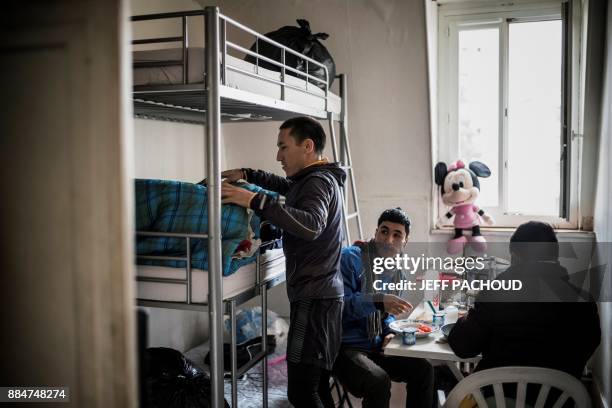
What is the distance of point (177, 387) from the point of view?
237 cm

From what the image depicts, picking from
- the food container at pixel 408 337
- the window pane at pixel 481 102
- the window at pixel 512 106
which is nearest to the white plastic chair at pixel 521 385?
the food container at pixel 408 337

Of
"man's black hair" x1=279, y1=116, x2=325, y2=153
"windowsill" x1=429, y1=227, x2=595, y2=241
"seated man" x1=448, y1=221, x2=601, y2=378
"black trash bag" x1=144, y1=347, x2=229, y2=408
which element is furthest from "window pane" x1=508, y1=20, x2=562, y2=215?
"black trash bag" x1=144, y1=347, x2=229, y2=408

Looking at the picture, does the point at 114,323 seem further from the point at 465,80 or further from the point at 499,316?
the point at 465,80

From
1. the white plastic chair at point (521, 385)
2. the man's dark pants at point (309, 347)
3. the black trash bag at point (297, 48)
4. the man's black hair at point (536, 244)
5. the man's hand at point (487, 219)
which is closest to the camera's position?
the white plastic chair at point (521, 385)

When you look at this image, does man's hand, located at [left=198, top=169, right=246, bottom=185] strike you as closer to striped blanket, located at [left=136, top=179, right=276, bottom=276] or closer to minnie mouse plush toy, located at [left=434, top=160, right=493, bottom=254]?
striped blanket, located at [left=136, top=179, right=276, bottom=276]

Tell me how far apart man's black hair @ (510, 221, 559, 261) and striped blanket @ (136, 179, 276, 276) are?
1.00 meters

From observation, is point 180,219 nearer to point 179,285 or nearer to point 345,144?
point 179,285

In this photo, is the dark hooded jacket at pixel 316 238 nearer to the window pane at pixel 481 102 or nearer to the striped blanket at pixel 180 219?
the striped blanket at pixel 180 219

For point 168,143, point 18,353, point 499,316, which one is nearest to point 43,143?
point 18,353

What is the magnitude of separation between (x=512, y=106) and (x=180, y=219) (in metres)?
2.54

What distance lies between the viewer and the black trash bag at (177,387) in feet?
7.67

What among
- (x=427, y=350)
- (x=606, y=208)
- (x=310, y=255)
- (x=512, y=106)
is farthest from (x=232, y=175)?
(x=512, y=106)

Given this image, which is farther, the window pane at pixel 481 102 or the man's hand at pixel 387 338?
the window pane at pixel 481 102

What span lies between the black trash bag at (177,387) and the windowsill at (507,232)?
6.23 ft
